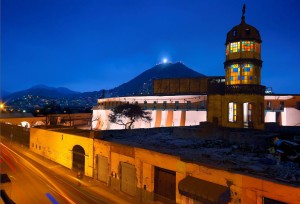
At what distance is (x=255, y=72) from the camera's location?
97.9 feet

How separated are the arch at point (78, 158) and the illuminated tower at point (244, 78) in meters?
16.1

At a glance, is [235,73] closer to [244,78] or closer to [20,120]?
[244,78]

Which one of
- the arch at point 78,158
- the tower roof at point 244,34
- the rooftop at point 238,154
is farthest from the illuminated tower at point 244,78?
the arch at point 78,158

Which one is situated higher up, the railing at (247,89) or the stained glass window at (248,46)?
the stained glass window at (248,46)

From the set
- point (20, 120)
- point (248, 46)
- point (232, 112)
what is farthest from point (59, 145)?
point (20, 120)

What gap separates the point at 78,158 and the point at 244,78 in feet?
71.4

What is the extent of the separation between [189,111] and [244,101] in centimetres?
2574

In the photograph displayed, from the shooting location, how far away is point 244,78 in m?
30.1

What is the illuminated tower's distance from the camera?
1167 inches

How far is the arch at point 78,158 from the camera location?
24.9 meters

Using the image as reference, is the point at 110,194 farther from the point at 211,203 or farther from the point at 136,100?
the point at 136,100

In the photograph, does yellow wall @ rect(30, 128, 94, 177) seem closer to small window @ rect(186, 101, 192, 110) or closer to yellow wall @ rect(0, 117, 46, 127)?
yellow wall @ rect(0, 117, 46, 127)

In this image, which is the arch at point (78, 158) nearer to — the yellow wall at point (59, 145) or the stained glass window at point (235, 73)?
the yellow wall at point (59, 145)

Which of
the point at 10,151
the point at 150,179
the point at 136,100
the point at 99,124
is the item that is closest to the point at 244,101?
the point at 150,179
